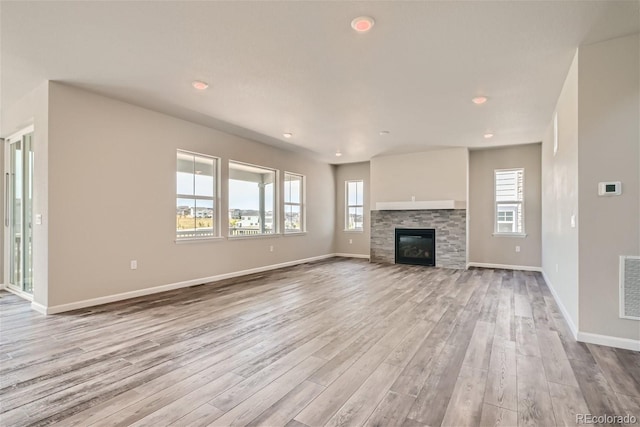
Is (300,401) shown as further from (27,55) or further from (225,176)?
(225,176)

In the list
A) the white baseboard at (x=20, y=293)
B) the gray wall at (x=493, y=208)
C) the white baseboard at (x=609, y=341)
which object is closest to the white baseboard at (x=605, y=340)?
the white baseboard at (x=609, y=341)

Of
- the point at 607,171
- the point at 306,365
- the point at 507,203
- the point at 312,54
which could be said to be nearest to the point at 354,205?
the point at 507,203

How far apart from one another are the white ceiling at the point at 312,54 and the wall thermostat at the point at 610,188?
1.25 m

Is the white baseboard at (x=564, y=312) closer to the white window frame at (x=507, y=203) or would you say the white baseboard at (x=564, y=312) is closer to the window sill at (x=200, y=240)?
the white window frame at (x=507, y=203)

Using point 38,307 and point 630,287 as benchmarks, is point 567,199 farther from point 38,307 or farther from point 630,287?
point 38,307

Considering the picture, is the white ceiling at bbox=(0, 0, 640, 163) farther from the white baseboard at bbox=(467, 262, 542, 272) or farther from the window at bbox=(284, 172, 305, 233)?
the white baseboard at bbox=(467, 262, 542, 272)

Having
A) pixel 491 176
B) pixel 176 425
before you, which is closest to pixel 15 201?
pixel 176 425

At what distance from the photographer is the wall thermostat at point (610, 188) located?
275 centimetres

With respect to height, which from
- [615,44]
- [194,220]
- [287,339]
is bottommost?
[287,339]

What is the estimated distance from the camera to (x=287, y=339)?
296 centimetres

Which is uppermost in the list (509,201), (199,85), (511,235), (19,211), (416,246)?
(199,85)

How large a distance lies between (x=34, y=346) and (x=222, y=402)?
81.6 inches

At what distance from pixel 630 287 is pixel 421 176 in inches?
199

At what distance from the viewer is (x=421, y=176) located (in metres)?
7.52
